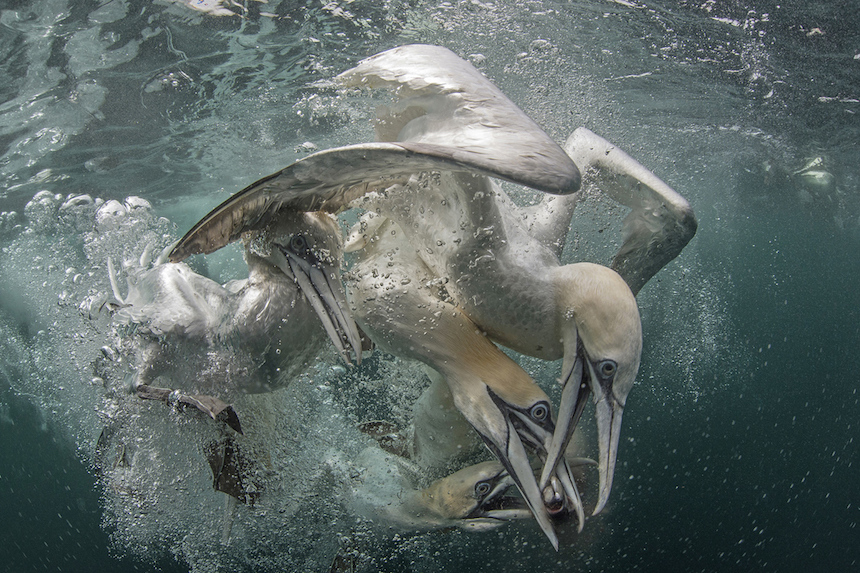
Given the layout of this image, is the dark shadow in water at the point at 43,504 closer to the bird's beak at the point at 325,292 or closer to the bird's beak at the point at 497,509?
the bird's beak at the point at 497,509

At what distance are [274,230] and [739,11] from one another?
24.8 feet

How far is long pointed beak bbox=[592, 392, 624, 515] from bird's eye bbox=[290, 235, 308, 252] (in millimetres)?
1464

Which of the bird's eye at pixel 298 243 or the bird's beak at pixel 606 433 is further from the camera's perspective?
the bird's eye at pixel 298 243

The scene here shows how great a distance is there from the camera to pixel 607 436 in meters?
1.75

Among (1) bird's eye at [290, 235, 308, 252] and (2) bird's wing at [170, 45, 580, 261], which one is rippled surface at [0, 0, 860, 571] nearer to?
(1) bird's eye at [290, 235, 308, 252]

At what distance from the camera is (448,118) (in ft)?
6.69

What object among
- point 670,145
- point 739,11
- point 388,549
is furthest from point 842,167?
point 388,549

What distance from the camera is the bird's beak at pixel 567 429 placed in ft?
5.94

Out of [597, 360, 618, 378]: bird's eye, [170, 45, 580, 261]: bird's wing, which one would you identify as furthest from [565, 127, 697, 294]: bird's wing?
[597, 360, 618, 378]: bird's eye

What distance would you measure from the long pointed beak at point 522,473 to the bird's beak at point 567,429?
0.05 meters

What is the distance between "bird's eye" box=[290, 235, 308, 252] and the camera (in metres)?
2.32

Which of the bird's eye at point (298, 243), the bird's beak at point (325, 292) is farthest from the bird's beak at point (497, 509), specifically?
the bird's eye at point (298, 243)

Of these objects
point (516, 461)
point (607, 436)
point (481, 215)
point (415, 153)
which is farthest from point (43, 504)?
point (415, 153)

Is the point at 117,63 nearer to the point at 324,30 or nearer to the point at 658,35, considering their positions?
the point at 324,30
